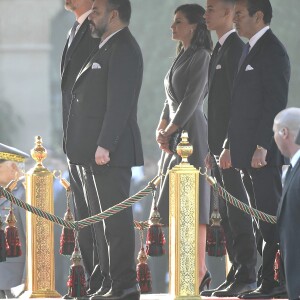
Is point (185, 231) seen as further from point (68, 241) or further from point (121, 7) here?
point (121, 7)

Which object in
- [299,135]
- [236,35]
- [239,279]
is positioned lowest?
[239,279]

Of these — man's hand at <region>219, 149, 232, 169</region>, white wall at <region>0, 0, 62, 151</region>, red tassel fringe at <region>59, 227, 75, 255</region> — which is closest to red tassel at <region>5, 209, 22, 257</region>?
red tassel fringe at <region>59, 227, 75, 255</region>

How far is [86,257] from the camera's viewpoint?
12258 millimetres

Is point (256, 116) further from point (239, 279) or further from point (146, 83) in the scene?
point (146, 83)

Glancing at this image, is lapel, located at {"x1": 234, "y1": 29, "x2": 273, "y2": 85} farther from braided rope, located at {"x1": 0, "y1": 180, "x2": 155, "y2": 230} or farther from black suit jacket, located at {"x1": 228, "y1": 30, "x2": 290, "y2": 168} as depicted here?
braided rope, located at {"x1": 0, "y1": 180, "x2": 155, "y2": 230}

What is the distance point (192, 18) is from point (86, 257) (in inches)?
81.9

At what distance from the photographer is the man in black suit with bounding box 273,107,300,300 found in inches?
397

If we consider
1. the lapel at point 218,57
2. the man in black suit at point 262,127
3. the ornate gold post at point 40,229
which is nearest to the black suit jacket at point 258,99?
the man in black suit at point 262,127

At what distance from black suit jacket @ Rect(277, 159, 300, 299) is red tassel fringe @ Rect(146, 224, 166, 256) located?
6.85 feet

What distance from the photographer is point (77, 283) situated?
11.9m

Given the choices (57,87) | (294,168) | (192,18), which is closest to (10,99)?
(57,87)

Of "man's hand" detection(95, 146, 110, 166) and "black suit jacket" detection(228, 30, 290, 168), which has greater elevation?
"black suit jacket" detection(228, 30, 290, 168)

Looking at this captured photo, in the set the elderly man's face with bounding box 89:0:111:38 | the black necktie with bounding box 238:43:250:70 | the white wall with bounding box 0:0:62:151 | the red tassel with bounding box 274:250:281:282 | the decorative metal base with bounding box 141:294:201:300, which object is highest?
the white wall with bounding box 0:0:62:151

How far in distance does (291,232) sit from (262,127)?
170 cm
